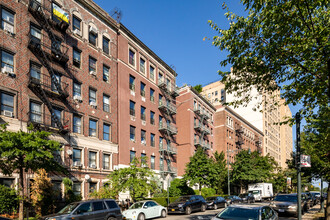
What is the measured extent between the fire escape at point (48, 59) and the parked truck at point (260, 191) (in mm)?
34345

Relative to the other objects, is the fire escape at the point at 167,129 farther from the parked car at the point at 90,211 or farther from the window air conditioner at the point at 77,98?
the parked car at the point at 90,211

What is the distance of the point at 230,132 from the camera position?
66000 mm

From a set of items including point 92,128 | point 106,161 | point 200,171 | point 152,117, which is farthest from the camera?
point 152,117

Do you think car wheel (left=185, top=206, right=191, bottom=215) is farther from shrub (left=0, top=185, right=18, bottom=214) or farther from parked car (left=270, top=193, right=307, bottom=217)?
shrub (left=0, top=185, right=18, bottom=214)

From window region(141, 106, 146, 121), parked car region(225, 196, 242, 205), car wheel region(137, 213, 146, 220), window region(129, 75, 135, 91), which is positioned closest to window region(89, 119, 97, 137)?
window region(129, 75, 135, 91)

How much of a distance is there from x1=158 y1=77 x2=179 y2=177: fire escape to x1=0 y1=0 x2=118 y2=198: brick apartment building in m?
10.0

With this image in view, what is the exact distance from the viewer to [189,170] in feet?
124

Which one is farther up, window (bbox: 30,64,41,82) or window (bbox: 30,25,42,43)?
window (bbox: 30,25,42,43)

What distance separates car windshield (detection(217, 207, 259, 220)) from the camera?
9570mm

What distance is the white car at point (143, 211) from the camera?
18233mm

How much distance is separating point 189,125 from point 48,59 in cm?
2859

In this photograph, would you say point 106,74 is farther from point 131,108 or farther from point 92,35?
point 131,108

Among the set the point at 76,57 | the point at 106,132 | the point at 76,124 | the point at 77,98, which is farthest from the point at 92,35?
the point at 106,132

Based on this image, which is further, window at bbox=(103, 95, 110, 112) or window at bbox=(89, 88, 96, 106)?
window at bbox=(103, 95, 110, 112)
